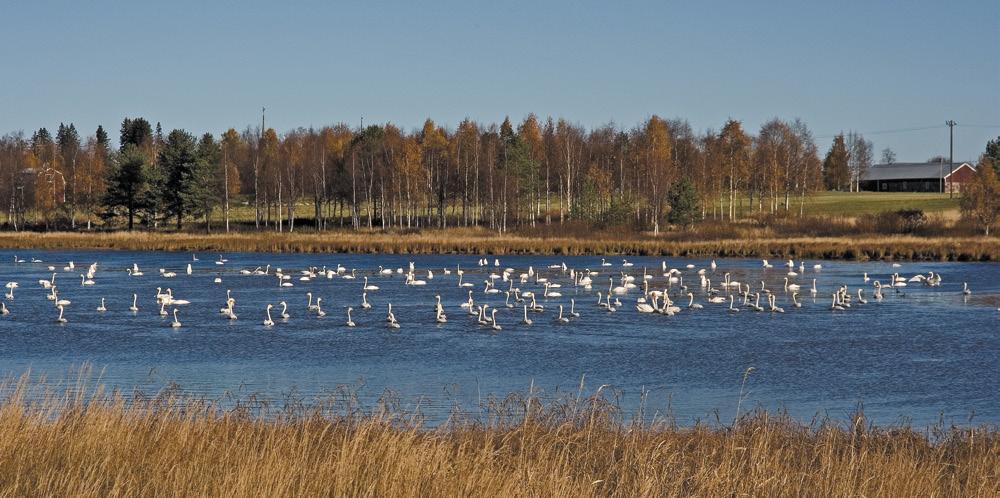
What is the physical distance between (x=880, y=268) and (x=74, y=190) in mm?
70229

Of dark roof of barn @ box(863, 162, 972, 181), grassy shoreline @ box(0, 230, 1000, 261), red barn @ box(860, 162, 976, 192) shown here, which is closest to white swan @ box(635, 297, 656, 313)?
grassy shoreline @ box(0, 230, 1000, 261)

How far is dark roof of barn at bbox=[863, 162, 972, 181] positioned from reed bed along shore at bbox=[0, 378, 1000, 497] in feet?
402

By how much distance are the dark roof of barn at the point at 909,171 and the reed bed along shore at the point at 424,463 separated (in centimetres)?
12242

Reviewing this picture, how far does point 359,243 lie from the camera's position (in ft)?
A: 225

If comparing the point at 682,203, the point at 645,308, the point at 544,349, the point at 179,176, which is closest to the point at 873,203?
the point at 682,203

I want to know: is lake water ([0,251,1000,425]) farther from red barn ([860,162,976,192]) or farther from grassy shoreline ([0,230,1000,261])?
red barn ([860,162,976,192])

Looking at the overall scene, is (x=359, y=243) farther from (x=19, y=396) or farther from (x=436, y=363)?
(x=19, y=396)

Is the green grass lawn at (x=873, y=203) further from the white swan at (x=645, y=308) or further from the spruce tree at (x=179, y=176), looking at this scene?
the white swan at (x=645, y=308)

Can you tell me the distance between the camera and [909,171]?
13388 cm

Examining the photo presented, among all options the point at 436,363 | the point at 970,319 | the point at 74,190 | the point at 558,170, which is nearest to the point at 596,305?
the point at 970,319

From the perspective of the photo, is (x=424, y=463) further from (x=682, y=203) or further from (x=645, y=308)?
(x=682, y=203)

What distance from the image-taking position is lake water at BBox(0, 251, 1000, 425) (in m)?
19.9

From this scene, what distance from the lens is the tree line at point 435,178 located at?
86.4 meters

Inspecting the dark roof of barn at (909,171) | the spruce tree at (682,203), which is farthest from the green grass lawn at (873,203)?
the spruce tree at (682,203)
